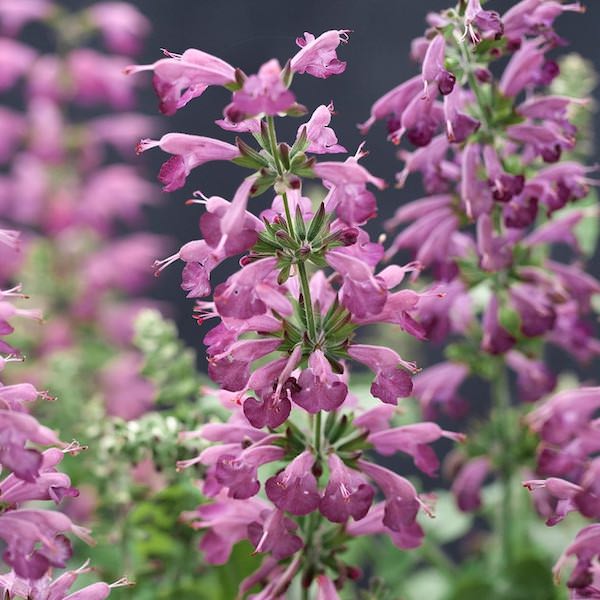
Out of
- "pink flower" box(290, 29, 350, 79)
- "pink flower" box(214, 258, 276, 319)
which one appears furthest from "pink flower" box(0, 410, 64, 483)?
"pink flower" box(290, 29, 350, 79)

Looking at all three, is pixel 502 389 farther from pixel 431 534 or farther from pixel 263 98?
pixel 263 98

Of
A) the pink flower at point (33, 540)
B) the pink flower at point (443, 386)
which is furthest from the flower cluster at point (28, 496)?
the pink flower at point (443, 386)

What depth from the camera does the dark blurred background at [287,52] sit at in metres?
0.82

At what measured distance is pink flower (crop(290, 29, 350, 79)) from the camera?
0.54 m

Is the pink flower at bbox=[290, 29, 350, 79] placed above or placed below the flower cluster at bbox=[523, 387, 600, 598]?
above

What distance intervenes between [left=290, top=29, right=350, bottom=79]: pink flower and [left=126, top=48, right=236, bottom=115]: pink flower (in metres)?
0.03

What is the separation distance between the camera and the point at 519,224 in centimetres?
70

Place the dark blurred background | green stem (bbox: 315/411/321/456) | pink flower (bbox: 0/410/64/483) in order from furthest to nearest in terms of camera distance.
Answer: the dark blurred background → green stem (bbox: 315/411/321/456) → pink flower (bbox: 0/410/64/483)

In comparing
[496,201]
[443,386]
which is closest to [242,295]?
[496,201]

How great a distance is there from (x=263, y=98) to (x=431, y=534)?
620 mm

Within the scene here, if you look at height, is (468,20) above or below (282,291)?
above

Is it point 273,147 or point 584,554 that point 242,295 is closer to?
point 273,147

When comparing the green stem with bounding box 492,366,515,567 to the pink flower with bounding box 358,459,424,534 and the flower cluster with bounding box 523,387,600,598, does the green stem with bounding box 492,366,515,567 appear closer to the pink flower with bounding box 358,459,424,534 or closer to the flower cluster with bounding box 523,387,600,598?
the flower cluster with bounding box 523,387,600,598

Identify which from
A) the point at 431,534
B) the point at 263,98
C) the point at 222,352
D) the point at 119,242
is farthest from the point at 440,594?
the point at 119,242
